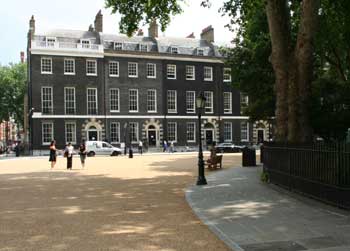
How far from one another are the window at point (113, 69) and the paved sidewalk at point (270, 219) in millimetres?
41274

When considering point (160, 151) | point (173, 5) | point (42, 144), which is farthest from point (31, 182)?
point (160, 151)

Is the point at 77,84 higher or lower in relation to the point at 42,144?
higher

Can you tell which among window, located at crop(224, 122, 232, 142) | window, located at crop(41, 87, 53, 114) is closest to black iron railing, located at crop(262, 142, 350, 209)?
window, located at crop(41, 87, 53, 114)

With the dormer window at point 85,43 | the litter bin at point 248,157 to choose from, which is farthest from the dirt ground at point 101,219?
the dormer window at point 85,43

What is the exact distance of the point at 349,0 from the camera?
1775 cm

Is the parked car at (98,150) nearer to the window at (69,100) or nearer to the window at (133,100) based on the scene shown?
the window at (69,100)

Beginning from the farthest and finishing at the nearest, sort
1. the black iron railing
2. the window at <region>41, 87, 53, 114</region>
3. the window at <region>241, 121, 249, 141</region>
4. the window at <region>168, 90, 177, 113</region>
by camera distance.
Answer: the window at <region>241, 121, 249, 141</region>, the window at <region>168, 90, 177, 113</region>, the window at <region>41, 87, 53, 114</region>, the black iron railing

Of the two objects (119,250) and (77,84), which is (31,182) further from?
(77,84)

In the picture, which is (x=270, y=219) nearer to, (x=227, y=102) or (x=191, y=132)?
(x=191, y=132)

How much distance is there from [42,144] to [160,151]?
13.0 m

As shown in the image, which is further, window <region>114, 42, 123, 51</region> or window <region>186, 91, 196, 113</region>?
window <region>186, 91, 196, 113</region>

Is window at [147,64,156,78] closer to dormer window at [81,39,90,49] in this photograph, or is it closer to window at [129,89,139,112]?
window at [129,89,139,112]

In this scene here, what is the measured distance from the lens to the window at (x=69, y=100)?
5234 centimetres

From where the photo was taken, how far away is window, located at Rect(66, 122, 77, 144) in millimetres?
52031
